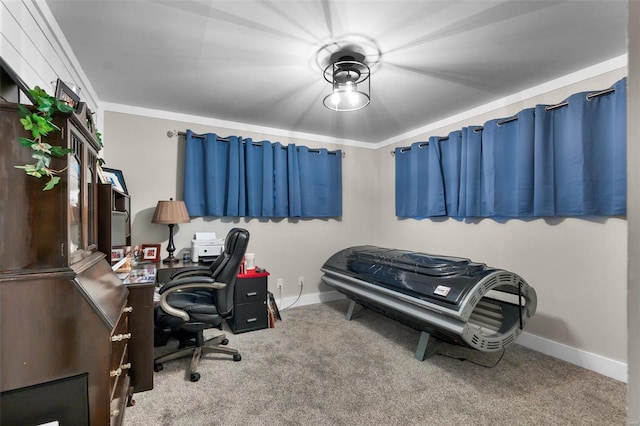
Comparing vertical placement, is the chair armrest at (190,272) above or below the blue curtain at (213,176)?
below

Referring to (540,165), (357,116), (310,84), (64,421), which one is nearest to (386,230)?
(357,116)

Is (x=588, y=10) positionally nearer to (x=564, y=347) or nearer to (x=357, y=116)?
(x=357, y=116)

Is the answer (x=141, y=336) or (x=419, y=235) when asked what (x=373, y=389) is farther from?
(x=419, y=235)

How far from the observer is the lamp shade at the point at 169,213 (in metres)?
2.86

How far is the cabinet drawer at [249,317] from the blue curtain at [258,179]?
1078mm

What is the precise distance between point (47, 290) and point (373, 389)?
190cm

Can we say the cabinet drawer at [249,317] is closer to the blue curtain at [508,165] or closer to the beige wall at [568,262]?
the beige wall at [568,262]

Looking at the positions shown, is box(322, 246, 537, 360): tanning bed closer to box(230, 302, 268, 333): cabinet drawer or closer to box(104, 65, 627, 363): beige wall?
box(104, 65, 627, 363): beige wall

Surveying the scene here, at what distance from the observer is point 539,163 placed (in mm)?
2488

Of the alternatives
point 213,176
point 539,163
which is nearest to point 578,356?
point 539,163

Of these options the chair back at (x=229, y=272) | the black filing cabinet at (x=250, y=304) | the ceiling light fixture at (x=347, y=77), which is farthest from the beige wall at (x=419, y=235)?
the ceiling light fixture at (x=347, y=77)

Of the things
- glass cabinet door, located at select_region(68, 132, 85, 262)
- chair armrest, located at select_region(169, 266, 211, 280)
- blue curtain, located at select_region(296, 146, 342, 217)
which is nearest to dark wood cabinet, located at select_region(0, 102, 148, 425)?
glass cabinet door, located at select_region(68, 132, 85, 262)

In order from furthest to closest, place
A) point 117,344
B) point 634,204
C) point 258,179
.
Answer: point 258,179 → point 117,344 → point 634,204

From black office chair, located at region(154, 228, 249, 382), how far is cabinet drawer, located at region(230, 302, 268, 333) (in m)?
0.49
